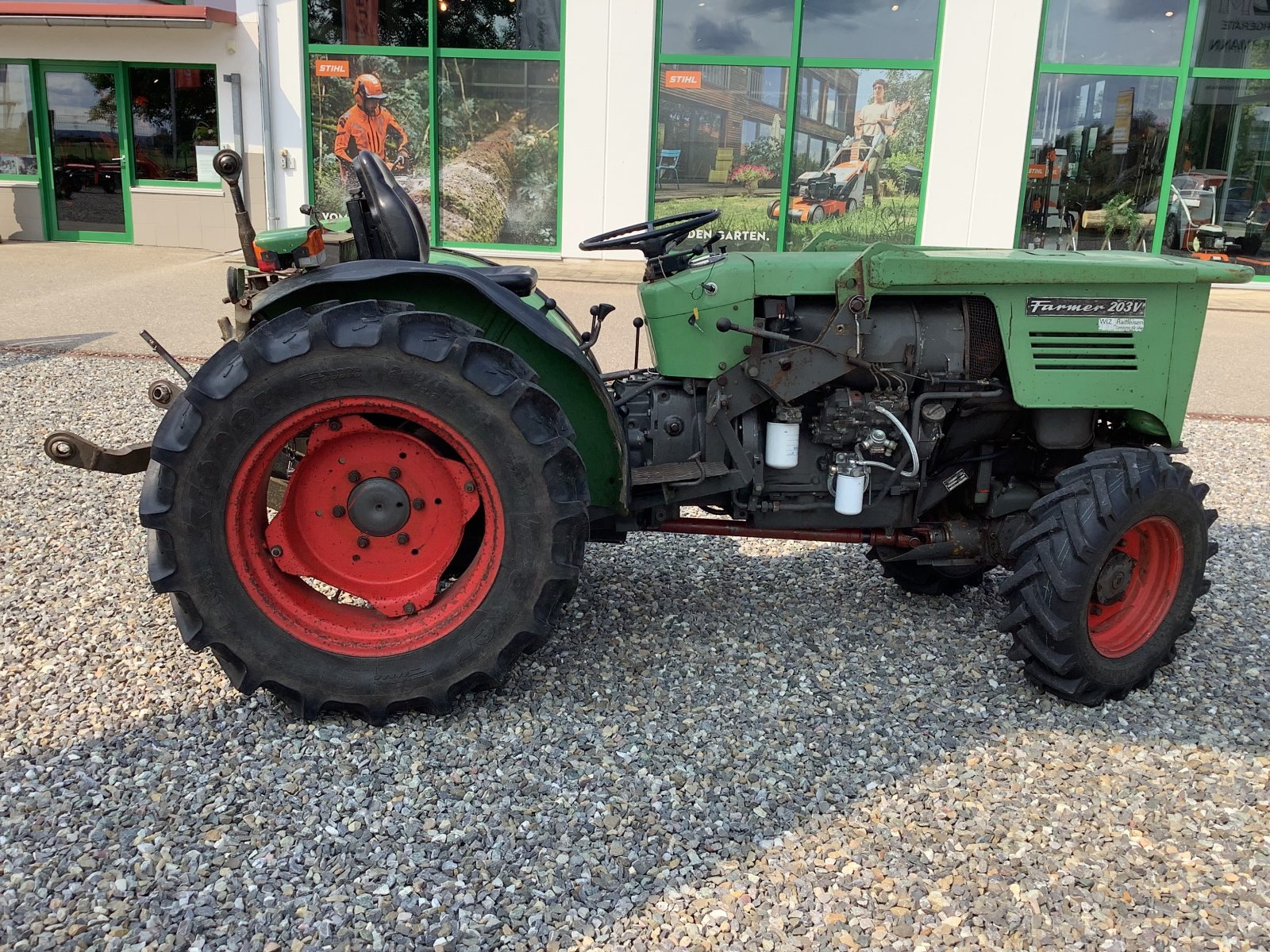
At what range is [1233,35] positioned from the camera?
11453 millimetres

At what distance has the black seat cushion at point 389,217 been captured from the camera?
3.27 meters

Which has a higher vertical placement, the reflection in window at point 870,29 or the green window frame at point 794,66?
the reflection in window at point 870,29

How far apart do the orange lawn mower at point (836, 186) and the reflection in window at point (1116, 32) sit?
2093mm

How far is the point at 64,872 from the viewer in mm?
2168

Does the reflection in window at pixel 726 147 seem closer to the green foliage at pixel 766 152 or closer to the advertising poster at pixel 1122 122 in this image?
the green foliage at pixel 766 152

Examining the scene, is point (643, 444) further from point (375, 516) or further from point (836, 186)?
point (836, 186)

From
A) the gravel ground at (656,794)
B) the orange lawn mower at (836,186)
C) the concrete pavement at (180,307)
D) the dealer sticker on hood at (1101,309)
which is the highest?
the orange lawn mower at (836,186)

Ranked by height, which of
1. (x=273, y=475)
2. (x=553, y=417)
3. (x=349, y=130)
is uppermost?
(x=349, y=130)

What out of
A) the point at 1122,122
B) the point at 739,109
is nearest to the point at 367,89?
the point at 739,109

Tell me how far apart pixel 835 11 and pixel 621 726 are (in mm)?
10686

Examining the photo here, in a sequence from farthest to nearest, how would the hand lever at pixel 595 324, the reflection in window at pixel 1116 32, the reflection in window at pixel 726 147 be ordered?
the reflection in window at pixel 726 147 → the reflection in window at pixel 1116 32 → the hand lever at pixel 595 324

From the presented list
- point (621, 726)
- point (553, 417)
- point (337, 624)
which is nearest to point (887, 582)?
point (621, 726)

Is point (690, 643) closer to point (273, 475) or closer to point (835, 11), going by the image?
point (273, 475)

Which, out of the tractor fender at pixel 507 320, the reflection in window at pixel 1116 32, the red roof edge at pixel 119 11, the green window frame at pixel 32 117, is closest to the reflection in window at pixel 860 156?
the reflection in window at pixel 1116 32
